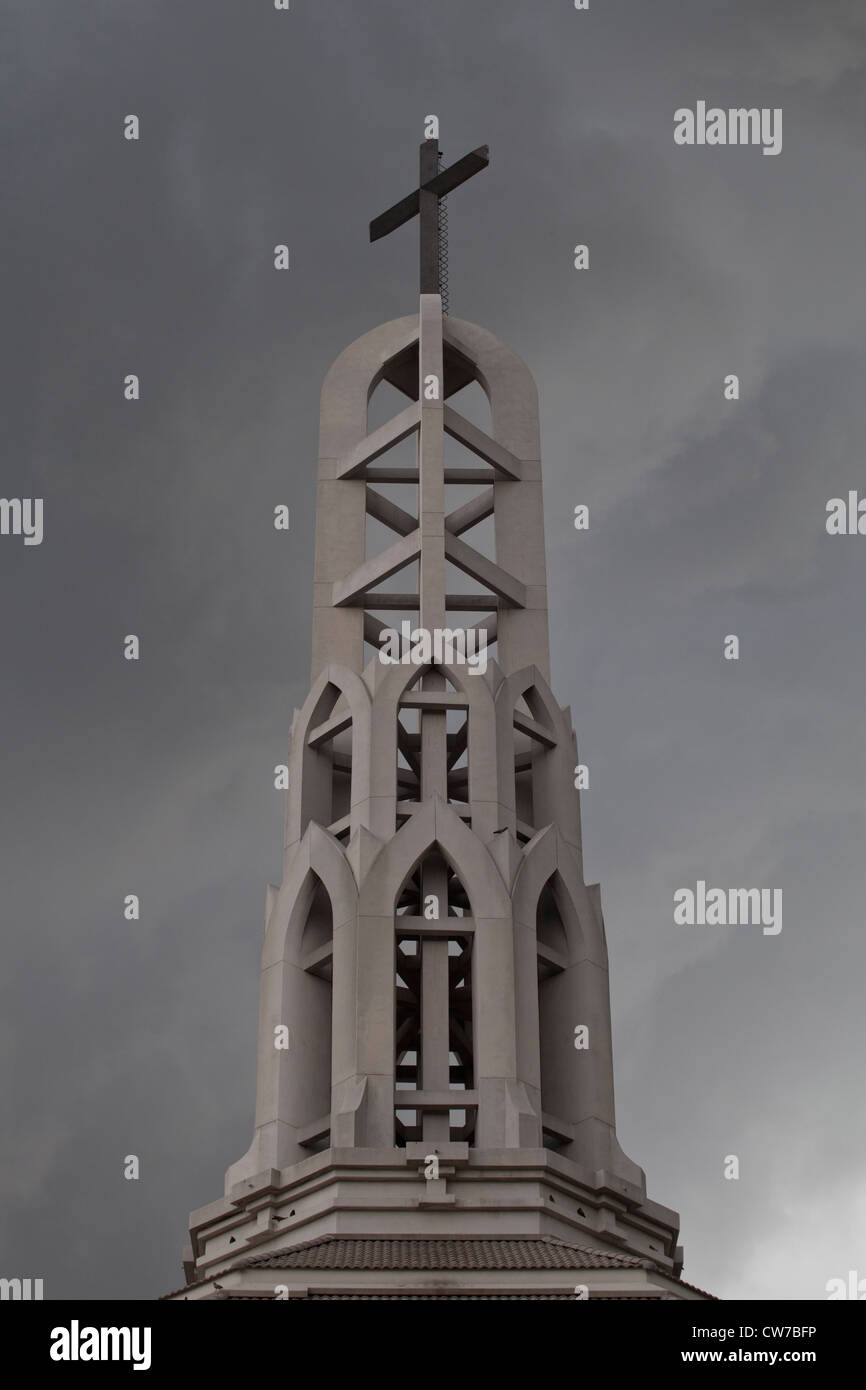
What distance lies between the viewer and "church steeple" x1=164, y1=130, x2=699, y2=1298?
52.4 metres

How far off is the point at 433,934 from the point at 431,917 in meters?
0.77

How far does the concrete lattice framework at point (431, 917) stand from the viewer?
53.6 meters

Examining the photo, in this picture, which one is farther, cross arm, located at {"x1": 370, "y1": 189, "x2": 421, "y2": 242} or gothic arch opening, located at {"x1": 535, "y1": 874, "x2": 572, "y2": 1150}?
cross arm, located at {"x1": 370, "y1": 189, "x2": 421, "y2": 242}

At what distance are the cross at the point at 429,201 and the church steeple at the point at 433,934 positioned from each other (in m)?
0.27

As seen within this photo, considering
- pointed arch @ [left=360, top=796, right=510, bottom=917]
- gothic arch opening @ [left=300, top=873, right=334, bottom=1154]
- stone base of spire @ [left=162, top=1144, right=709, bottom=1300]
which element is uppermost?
pointed arch @ [left=360, top=796, right=510, bottom=917]

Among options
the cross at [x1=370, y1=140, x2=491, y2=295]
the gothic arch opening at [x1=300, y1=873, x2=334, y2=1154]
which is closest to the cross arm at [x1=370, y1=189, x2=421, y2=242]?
the cross at [x1=370, y1=140, x2=491, y2=295]

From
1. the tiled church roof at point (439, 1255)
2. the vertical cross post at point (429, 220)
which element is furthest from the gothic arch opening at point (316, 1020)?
the vertical cross post at point (429, 220)

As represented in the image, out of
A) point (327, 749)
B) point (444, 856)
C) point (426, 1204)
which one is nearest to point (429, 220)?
point (327, 749)

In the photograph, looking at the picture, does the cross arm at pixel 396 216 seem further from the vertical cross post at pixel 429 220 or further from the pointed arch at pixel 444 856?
the pointed arch at pixel 444 856

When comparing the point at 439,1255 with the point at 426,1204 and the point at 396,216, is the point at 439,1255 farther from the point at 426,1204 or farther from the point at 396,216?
the point at 396,216

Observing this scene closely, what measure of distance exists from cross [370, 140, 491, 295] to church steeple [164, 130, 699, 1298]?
0.27 m

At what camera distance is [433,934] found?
2287 inches

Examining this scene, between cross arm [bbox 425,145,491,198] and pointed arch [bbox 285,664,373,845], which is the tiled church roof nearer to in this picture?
pointed arch [bbox 285,664,373,845]

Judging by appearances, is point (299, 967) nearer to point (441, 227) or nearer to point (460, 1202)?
point (460, 1202)
